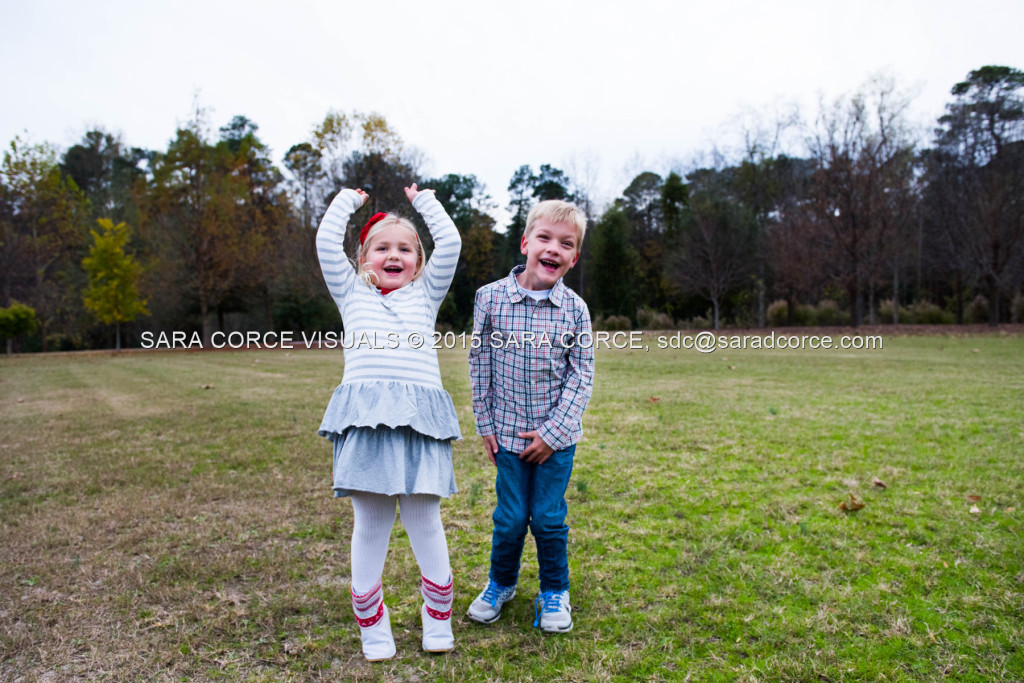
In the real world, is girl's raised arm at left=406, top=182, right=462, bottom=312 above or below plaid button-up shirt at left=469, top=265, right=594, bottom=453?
above

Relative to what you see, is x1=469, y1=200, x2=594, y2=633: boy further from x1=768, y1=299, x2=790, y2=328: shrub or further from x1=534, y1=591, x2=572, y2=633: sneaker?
x1=768, y1=299, x2=790, y2=328: shrub

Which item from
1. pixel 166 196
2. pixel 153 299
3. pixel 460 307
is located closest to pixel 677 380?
pixel 460 307

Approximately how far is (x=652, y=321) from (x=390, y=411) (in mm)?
28946

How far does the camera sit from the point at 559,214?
2352 millimetres

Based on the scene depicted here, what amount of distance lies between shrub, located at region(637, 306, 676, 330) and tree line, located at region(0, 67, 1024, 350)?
0.58ft

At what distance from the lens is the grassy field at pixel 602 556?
6.85 feet

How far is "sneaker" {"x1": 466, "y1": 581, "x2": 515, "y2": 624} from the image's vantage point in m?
2.37

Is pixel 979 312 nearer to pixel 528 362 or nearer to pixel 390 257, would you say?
pixel 528 362

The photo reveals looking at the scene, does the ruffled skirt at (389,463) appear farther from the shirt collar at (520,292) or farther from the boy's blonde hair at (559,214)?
the boy's blonde hair at (559,214)

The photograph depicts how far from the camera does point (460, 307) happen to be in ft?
79.9

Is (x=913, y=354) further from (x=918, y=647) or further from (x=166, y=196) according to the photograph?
(x=166, y=196)

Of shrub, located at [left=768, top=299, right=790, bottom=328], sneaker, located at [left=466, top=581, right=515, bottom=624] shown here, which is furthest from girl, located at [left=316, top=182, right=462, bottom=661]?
shrub, located at [left=768, top=299, right=790, bottom=328]

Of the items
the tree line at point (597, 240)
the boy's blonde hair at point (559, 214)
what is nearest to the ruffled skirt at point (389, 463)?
the boy's blonde hair at point (559, 214)

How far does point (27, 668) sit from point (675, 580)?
7.65 ft
